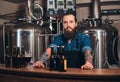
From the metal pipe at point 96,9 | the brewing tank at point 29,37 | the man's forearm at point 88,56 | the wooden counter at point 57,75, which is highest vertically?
the metal pipe at point 96,9

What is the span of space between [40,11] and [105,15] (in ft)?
5.13

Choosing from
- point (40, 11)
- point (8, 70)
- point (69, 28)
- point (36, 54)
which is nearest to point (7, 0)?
point (40, 11)

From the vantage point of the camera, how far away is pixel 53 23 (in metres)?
5.62

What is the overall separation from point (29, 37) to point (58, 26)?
0.78 m

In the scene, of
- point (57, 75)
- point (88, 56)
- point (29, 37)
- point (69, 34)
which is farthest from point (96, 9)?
point (57, 75)

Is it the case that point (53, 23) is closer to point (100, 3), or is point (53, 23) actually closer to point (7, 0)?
point (100, 3)

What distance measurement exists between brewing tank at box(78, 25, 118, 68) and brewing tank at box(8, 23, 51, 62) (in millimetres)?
858

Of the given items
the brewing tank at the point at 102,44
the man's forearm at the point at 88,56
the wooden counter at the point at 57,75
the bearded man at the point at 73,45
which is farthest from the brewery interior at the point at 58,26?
the wooden counter at the point at 57,75

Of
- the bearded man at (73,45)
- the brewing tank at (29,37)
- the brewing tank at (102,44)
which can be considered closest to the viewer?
the bearded man at (73,45)

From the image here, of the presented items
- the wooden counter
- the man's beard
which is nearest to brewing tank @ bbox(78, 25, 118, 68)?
the man's beard

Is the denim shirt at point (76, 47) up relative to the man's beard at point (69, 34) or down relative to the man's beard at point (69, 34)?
down

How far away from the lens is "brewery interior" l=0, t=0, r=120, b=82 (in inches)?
185

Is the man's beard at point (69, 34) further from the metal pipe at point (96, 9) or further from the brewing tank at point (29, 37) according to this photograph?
the metal pipe at point (96, 9)

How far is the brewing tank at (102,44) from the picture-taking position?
4637 mm
